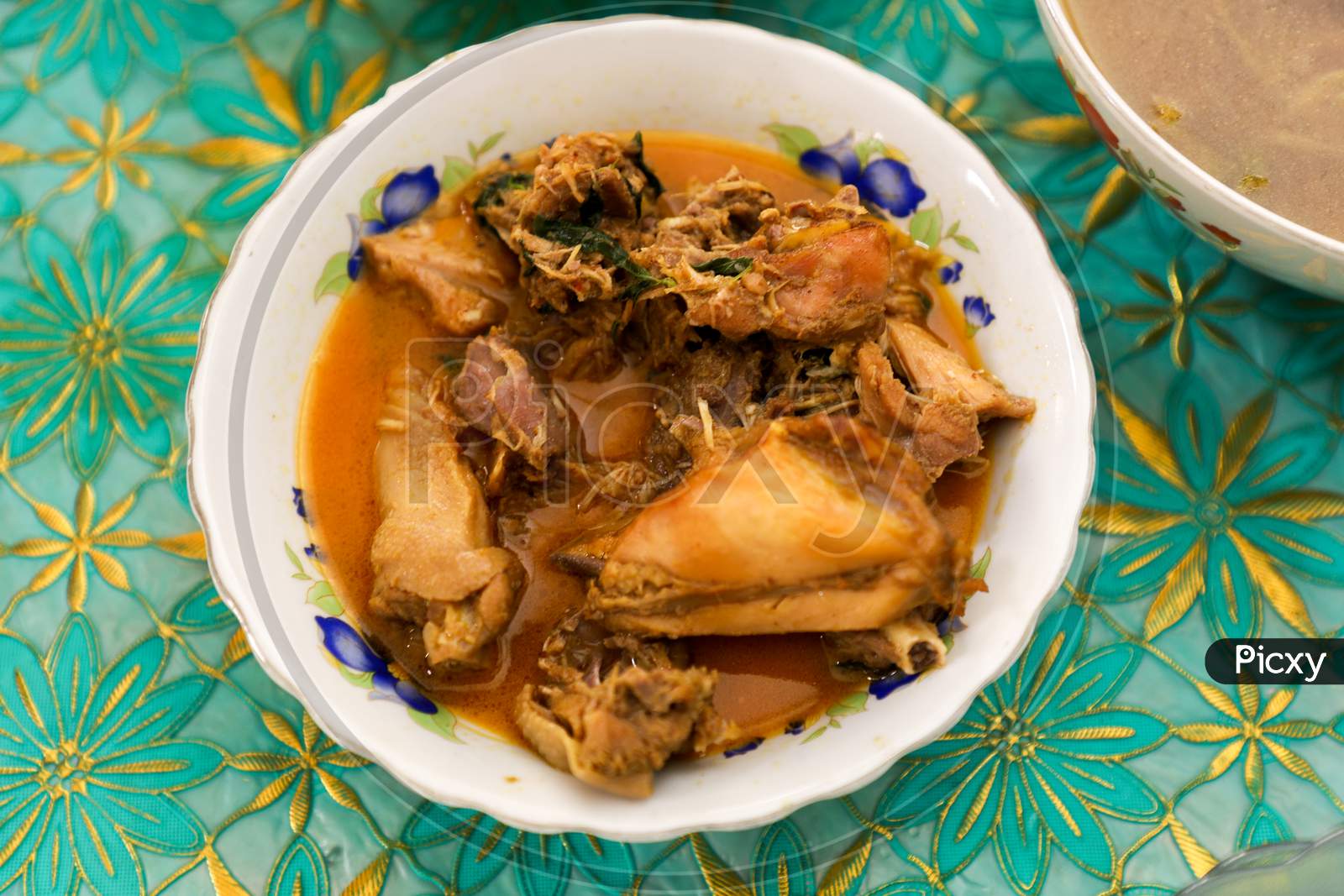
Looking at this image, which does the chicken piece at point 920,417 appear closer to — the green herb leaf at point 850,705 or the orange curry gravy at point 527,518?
the orange curry gravy at point 527,518

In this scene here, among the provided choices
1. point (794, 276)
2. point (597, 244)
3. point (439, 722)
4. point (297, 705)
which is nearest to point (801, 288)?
point (794, 276)

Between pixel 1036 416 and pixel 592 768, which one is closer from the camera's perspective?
pixel 592 768

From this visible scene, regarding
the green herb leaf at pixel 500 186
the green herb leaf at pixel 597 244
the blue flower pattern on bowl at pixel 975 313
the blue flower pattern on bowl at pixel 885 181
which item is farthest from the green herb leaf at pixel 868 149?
the green herb leaf at pixel 500 186

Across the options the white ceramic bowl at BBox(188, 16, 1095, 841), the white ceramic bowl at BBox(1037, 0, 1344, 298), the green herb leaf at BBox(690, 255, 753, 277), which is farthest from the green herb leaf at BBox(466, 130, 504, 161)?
the white ceramic bowl at BBox(1037, 0, 1344, 298)

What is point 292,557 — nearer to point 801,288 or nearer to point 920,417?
point 801,288

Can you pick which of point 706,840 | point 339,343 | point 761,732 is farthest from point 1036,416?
point 339,343

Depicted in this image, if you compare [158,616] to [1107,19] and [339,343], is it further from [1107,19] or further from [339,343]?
[1107,19]
